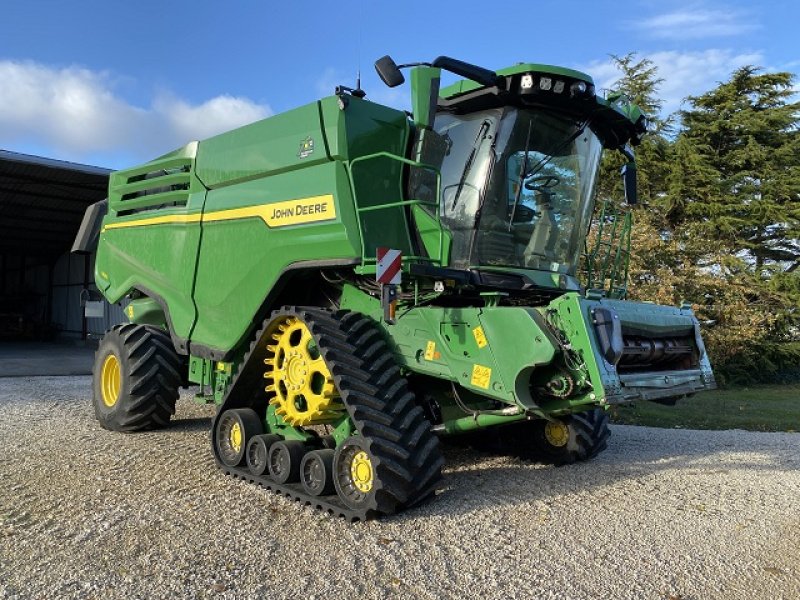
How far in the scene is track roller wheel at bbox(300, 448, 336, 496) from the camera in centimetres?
480

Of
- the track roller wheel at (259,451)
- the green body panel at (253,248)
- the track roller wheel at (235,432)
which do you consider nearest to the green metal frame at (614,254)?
the green body panel at (253,248)

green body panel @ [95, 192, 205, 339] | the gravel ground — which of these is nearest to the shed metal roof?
green body panel @ [95, 192, 205, 339]

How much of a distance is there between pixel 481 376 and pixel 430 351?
46cm

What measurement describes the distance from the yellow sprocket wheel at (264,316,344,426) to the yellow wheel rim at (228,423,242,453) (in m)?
0.44

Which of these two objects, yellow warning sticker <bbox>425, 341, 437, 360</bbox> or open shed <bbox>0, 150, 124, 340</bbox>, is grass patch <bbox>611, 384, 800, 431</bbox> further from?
open shed <bbox>0, 150, 124, 340</bbox>

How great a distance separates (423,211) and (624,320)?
171 centimetres

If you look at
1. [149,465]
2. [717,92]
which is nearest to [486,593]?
[149,465]

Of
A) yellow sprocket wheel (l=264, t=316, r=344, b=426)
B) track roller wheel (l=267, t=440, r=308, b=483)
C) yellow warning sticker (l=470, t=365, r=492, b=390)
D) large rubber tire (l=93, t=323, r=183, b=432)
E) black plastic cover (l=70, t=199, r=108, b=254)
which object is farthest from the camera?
black plastic cover (l=70, t=199, r=108, b=254)

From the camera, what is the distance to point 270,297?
18.4 ft

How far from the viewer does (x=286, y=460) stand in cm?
508

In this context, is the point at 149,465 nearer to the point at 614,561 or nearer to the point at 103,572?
the point at 103,572

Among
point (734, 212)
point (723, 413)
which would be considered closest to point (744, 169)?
point (734, 212)

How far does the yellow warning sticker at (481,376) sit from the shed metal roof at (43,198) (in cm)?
1525

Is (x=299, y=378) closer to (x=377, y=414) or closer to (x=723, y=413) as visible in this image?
(x=377, y=414)
